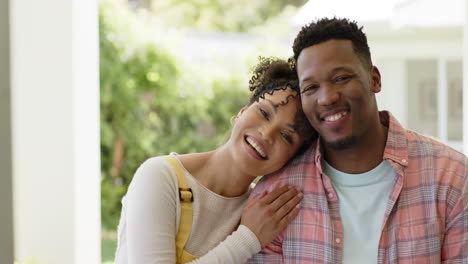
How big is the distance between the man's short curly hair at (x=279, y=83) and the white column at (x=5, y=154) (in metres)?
0.96

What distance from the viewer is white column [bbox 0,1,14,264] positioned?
8.06 feet

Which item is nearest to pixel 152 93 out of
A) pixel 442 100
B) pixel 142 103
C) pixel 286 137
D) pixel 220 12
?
pixel 142 103

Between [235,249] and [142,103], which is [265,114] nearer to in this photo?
[235,249]

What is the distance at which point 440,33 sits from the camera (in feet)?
31.2

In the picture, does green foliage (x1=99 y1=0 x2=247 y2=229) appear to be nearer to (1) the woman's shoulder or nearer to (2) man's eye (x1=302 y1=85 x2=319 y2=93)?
(1) the woman's shoulder

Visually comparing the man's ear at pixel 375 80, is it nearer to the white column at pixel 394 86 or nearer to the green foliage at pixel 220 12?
the white column at pixel 394 86

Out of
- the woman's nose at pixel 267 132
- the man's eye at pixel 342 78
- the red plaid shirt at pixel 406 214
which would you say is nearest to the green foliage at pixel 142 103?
the woman's nose at pixel 267 132

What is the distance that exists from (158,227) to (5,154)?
25.9 inches

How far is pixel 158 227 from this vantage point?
7.70 feet

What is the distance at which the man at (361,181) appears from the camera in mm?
2291

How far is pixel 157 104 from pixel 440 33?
421cm

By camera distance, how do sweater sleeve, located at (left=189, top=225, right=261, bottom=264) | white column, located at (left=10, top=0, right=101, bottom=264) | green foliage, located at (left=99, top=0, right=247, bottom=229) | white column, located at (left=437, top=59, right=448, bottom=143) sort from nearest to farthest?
sweater sleeve, located at (left=189, top=225, right=261, bottom=264)
white column, located at (left=10, top=0, right=101, bottom=264)
green foliage, located at (left=99, top=0, right=247, bottom=229)
white column, located at (left=437, top=59, right=448, bottom=143)

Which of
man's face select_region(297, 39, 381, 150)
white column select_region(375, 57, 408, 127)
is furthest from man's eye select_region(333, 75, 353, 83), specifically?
white column select_region(375, 57, 408, 127)

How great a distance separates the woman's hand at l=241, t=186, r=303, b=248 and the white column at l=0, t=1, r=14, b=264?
2.91 ft
